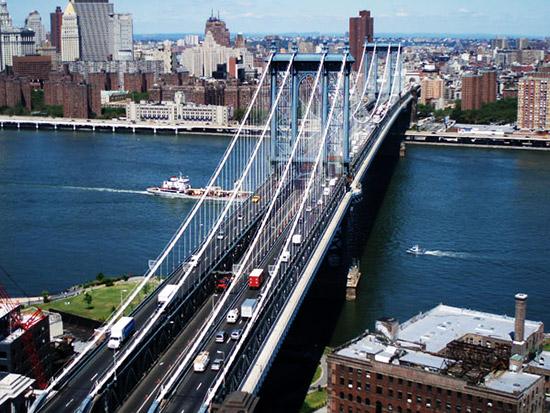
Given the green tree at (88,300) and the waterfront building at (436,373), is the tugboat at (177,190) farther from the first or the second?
the waterfront building at (436,373)

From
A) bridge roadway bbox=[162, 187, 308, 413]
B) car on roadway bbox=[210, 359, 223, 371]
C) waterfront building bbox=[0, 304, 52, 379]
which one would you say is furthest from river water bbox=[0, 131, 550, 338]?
car on roadway bbox=[210, 359, 223, 371]

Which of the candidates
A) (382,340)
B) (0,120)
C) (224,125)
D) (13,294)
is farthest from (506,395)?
(0,120)

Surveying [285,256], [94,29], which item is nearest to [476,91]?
[285,256]

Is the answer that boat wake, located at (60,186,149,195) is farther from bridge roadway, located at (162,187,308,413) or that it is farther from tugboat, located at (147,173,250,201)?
bridge roadway, located at (162,187,308,413)

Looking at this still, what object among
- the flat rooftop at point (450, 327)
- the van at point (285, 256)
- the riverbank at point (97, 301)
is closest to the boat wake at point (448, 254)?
the flat rooftop at point (450, 327)

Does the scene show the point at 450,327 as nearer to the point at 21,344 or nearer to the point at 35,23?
the point at 21,344

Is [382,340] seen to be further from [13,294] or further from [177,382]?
[13,294]
